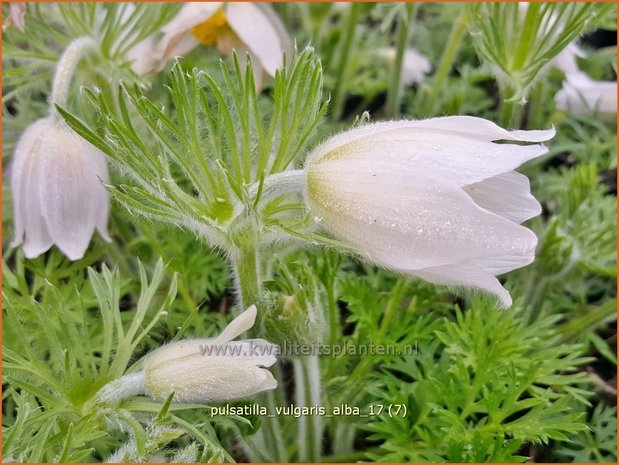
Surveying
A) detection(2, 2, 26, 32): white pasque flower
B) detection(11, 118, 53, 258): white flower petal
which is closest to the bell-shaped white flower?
detection(11, 118, 53, 258): white flower petal

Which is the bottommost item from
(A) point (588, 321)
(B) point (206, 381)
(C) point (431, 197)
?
(A) point (588, 321)

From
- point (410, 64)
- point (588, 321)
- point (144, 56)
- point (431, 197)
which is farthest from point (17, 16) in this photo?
point (588, 321)

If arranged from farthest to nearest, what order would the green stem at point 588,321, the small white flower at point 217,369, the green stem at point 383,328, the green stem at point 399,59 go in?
the green stem at point 399,59 < the green stem at point 588,321 < the green stem at point 383,328 < the small white flower at point 217,369

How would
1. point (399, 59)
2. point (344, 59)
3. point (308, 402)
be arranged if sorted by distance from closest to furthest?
point (308, 402) → point (399, 59) → point (344, 59)

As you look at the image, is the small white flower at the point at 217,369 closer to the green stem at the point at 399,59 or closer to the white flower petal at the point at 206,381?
the white flower petal at the point at 206,381

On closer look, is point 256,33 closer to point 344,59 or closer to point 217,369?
point 344,59

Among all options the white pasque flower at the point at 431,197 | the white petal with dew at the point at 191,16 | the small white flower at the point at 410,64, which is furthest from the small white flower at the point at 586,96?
the white pasque flower at the point at 431,197

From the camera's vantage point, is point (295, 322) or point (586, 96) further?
point (586, 96)

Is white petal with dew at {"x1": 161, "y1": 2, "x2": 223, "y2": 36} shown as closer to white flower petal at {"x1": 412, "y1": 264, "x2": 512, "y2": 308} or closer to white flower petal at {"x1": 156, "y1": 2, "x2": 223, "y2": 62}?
white flower petal at {"x1": 156, "y1": 2, "x2": 223, "y2": 62}
